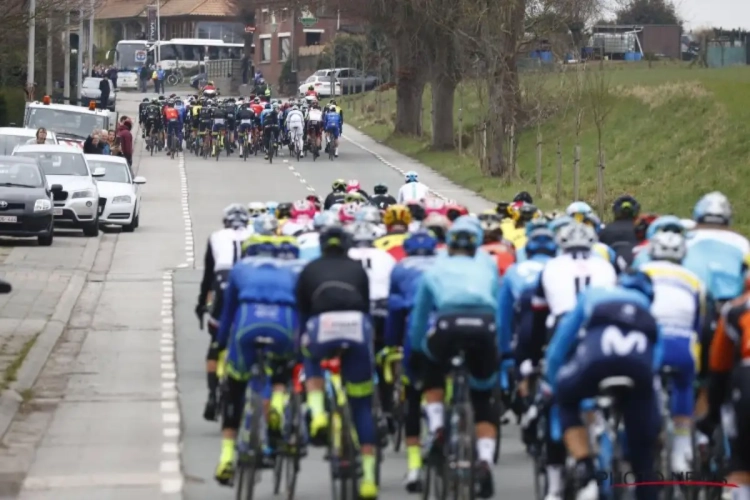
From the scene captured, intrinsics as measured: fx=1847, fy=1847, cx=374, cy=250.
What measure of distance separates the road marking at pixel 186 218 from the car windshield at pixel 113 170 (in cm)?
159

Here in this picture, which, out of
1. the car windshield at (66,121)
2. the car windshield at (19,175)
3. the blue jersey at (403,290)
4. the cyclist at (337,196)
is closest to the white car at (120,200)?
the car windshield at (19,175)

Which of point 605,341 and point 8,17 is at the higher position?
point 8,17

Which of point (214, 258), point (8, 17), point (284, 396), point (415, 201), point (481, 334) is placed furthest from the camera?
point (8, 17)

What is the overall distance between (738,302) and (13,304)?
660 inches

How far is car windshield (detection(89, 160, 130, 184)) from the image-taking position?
36.3 meters

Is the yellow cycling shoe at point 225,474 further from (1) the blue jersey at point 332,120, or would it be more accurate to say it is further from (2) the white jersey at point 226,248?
(1) the blue jersey at point 332,120

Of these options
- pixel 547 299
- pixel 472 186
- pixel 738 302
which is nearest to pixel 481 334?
pixel 547 299

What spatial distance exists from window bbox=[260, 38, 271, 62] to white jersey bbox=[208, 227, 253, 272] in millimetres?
101601

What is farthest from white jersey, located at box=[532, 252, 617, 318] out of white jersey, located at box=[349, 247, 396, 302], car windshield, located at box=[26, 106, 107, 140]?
car windshield, located at box=[26, 106, 107, 140]

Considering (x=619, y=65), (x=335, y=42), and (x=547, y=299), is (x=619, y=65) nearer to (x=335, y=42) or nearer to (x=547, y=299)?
(x=335, y=42)

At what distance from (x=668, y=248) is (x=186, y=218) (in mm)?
29080

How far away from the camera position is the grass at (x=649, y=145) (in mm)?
42062

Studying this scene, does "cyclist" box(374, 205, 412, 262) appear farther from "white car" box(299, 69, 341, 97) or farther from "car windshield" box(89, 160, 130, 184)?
"white car" box(299, 69, 341, 97)

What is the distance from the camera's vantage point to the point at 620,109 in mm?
57000
